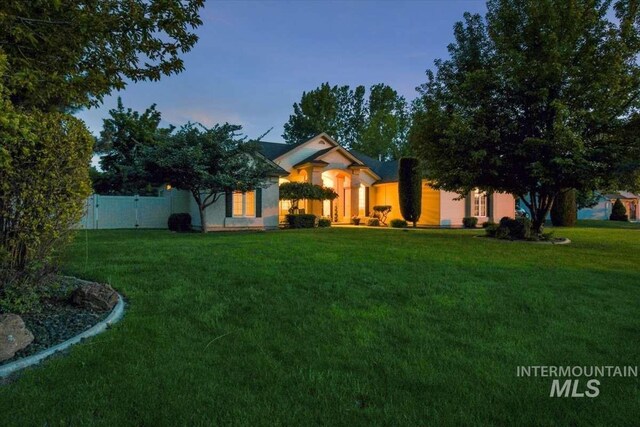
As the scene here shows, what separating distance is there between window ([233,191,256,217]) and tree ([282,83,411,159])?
2726 centimetres

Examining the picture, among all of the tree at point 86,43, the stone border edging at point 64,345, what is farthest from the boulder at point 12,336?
the tree at point 86,43

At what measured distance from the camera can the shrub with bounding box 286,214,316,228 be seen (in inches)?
736

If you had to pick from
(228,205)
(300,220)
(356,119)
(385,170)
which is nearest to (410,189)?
(385,170)

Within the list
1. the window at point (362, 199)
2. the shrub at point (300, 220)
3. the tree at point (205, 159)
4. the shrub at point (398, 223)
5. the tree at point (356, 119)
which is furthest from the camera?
the tree at point (356, 119)

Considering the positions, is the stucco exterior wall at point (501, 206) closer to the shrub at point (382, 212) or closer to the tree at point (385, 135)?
the shrub at point (382, 212)

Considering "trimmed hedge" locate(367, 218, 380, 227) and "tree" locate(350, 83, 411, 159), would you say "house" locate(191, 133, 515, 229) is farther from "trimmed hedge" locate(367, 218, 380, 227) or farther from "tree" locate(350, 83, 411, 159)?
"tree" locate(350, 83, 411, 159)

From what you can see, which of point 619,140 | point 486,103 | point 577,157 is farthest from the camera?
point 486,103

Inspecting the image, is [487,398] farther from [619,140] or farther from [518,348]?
[619,140]

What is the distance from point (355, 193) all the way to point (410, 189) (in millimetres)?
4021

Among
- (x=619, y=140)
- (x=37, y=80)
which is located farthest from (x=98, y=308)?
(x=619, y=140)

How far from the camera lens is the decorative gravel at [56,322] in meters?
3.29

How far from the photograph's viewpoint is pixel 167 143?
14031 mm

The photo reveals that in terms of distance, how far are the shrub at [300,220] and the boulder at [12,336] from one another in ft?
50.6

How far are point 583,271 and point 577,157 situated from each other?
5.04 metres
